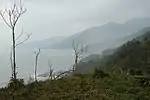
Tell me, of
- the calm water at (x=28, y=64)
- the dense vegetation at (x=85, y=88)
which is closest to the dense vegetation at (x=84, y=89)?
the dense vegetation at (x=85, y=88)

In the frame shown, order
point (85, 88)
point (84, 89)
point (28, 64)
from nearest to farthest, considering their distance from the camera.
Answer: point (84, 89)
point (85, 88)
point (28, 64)

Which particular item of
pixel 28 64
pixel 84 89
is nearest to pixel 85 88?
pixel 84 89

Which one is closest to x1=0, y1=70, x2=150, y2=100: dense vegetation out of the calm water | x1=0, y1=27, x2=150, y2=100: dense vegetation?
x1=0, y1=27, x2=150, y2=100: dense vegetation

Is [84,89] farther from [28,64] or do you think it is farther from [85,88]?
[28,64]

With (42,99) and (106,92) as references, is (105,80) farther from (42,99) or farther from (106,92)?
(42,99)

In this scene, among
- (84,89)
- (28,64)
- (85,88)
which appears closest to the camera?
(84,89)

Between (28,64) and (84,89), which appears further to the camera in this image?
(28,64)

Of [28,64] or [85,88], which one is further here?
[28,64]

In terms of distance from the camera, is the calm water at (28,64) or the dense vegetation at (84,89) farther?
the calm water at (28,64)

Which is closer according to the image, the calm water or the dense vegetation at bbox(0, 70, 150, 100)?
the dense vegetation at bbox(0, 70, 150, 100)

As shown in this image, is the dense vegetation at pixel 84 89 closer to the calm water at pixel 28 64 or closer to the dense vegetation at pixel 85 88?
the dense vegetation at pixel 85 88

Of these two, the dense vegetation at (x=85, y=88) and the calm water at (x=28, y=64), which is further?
the calm water at (x=28, y=64)

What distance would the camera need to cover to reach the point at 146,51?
158 feet

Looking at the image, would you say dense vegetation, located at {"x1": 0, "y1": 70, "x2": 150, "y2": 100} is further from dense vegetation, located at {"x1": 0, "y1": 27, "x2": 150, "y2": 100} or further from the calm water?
the calm water
